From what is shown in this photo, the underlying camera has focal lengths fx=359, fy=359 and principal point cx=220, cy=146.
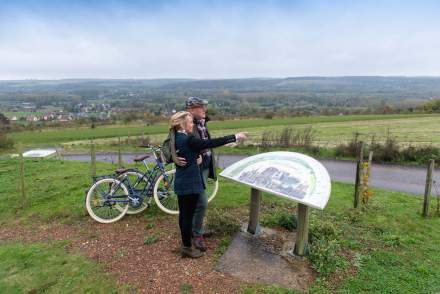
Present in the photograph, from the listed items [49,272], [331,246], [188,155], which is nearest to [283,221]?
[331,246]

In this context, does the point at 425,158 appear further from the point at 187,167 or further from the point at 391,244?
the point at 187,167

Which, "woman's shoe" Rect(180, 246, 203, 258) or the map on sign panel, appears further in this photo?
"woman's shoe" Rect(180, 246, 203, 258)

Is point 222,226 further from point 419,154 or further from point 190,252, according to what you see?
point 419,154

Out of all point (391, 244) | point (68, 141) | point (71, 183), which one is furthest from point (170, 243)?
point (68, 141)

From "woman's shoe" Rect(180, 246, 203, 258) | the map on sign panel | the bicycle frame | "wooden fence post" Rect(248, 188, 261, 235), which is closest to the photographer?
the map on sign panel

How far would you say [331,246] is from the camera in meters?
5.09

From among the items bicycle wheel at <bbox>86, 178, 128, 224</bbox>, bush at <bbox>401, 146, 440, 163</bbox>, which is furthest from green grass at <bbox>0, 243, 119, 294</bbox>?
bush at <bbox>401, 146, 440, 163</bbox>

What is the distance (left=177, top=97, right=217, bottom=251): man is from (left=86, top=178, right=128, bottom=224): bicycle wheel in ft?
6.32

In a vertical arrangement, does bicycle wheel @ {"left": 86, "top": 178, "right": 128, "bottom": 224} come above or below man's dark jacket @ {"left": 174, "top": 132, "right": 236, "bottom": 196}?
below

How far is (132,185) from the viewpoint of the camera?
668cm

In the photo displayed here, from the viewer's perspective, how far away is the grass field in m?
4.73

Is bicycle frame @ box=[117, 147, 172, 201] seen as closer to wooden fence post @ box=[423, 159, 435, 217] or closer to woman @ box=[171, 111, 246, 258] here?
woman @ box=[171, 111, 246, 258]

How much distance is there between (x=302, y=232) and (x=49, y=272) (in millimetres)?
3630

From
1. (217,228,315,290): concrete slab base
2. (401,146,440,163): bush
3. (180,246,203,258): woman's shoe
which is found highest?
(180,246,203,258): woman's shoe
